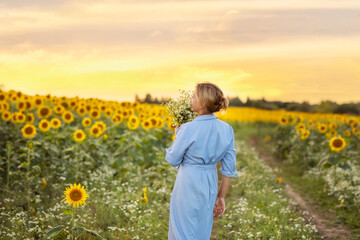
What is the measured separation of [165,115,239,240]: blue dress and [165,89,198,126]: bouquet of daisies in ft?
1.69

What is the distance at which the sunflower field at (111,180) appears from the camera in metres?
5.51

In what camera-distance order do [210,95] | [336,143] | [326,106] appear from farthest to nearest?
1. [326,106]
2. [336,143]
3. [210,95]

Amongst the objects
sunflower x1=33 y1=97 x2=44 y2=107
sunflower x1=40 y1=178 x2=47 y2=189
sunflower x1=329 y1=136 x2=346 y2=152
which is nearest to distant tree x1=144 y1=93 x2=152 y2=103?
sunflower x1=33 y1=97 x2=44 y2=107

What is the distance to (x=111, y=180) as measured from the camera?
7910 millimetres

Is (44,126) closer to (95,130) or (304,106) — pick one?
(95,130)

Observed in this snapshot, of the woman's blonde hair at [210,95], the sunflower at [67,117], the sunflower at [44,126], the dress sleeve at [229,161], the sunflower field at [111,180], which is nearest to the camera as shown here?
the woman's blonde hair at [210,95]

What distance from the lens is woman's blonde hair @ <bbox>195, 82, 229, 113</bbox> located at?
132 inches

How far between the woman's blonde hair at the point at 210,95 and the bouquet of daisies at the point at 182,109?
1.96 feet

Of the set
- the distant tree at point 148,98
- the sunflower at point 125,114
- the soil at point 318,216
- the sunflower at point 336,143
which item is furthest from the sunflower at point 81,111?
the distant tree at point 148,98

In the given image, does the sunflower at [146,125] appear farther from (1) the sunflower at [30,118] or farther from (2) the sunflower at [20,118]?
(2) the sunflower at [20,118]

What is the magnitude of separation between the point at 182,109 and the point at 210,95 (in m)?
0.74

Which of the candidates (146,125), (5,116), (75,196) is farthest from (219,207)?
(5,116)

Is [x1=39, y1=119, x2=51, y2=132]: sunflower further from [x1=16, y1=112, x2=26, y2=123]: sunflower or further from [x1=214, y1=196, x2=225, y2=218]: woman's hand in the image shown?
[x1=214, y1=196, x2=225, y2=218]: woman's hand

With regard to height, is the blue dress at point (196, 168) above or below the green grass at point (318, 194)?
above
